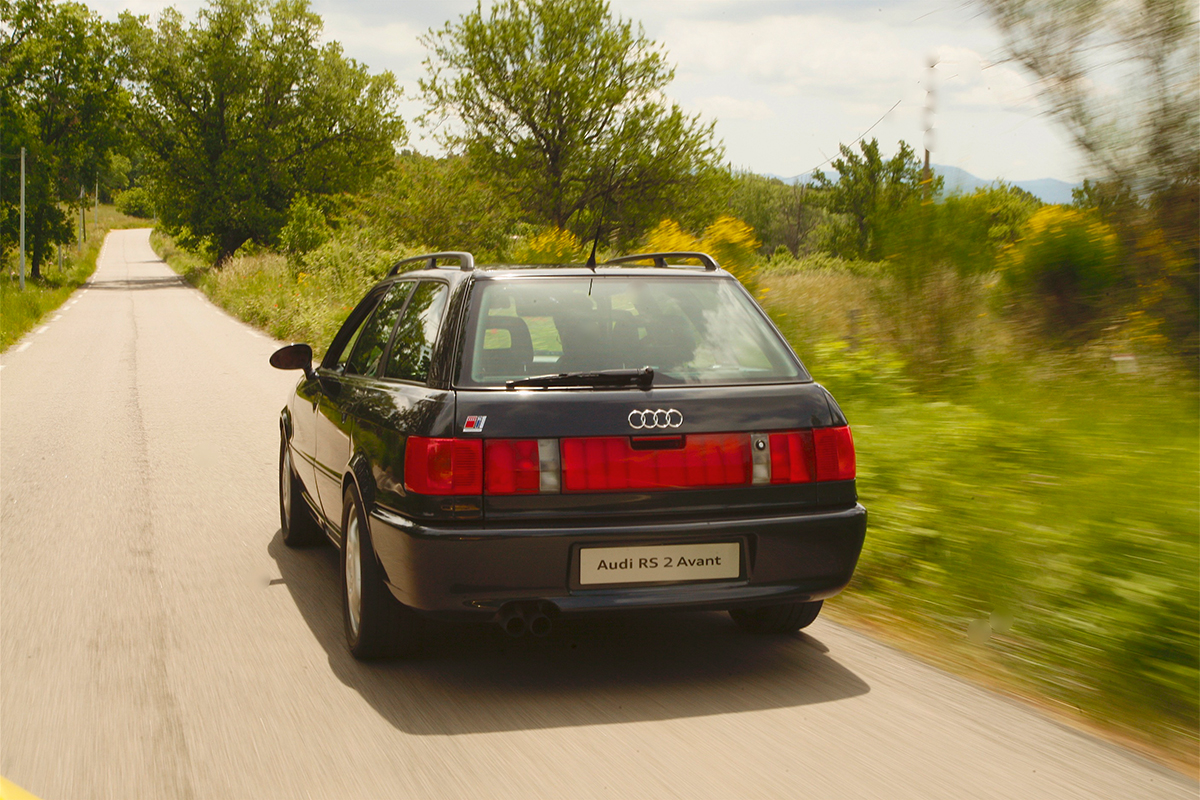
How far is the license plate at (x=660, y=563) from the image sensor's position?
12.7ft

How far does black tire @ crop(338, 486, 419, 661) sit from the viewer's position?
4.21 metres

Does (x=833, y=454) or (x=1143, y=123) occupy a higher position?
(x=1143, y=123)

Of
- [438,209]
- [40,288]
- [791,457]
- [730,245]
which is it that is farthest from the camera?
[40,288]

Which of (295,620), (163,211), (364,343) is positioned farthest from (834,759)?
(163,211)

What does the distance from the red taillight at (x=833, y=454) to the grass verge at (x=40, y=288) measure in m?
21.4

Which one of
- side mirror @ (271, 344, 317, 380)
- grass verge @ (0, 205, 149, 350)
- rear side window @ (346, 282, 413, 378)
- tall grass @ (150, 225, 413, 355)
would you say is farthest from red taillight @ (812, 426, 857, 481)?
grass verge @ (0, 205, 149, 350)

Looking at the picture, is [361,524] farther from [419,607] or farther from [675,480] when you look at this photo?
[675,480]

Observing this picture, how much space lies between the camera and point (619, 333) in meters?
4.32

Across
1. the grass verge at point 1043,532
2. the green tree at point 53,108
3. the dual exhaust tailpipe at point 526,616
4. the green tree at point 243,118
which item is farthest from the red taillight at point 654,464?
the green tree at point 243,118

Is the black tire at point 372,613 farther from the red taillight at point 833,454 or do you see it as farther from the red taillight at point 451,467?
the red taillight at point 833,454

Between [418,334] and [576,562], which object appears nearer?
[576,562]

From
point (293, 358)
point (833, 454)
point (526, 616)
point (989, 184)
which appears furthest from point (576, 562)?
point (989, 184)

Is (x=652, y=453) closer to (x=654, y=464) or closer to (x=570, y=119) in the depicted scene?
(x=654, y=464)

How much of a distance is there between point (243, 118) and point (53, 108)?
31.5ft
